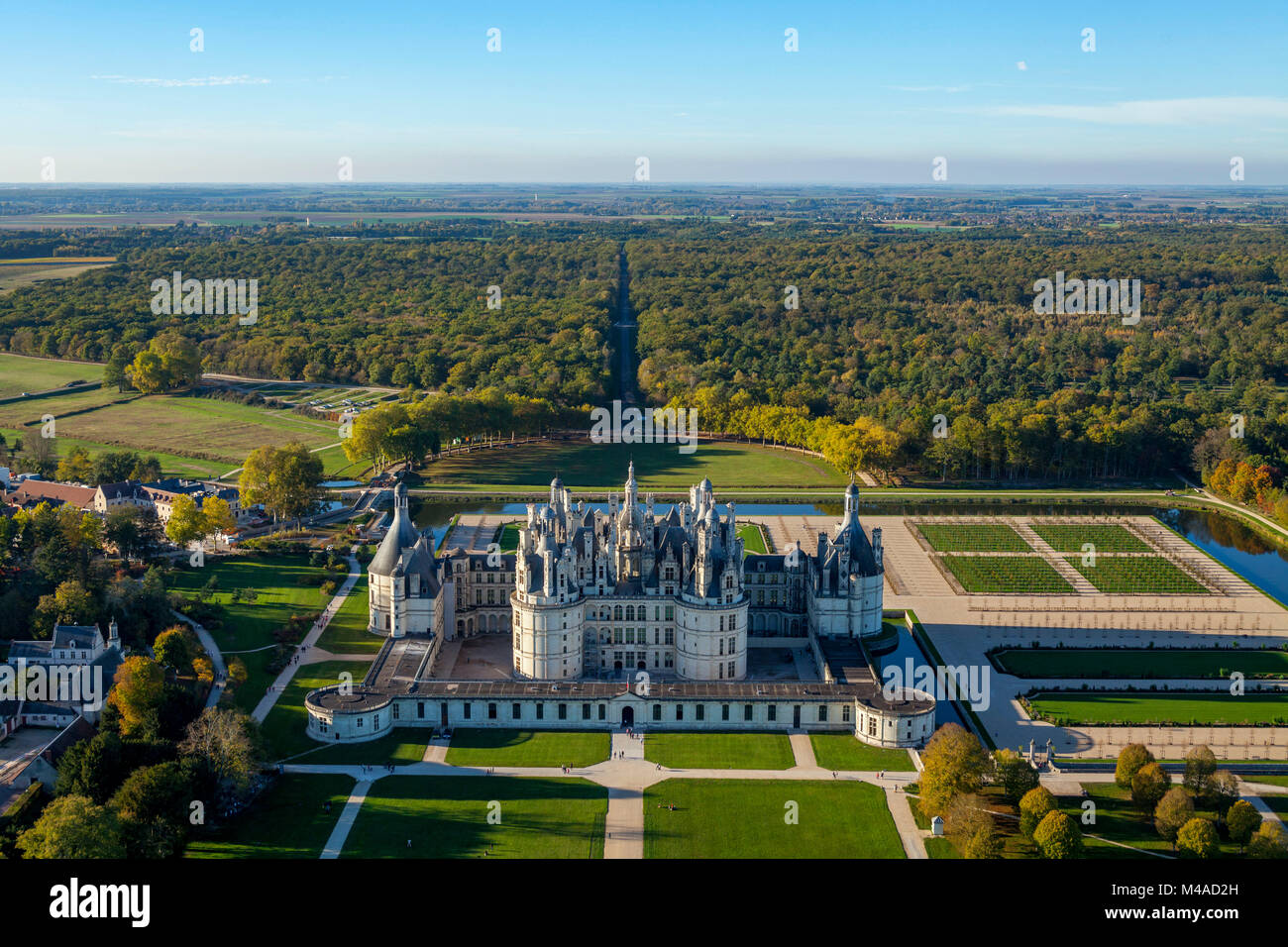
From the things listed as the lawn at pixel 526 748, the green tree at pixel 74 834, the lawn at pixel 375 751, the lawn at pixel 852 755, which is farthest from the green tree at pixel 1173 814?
the green tree at pixel 74 834

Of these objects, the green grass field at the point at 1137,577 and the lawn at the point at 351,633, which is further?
the green grass field at the point at 1137,577

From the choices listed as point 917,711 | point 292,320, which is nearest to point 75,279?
point 292,320

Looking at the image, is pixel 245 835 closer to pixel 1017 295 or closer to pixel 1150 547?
pixel 1150 547

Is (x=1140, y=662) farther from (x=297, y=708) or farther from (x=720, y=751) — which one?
(x=297, y=708)

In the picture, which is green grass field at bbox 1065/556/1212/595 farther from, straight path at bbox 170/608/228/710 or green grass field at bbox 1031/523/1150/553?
straight path at bbox 170/608/228/710

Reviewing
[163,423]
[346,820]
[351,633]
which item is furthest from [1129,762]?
[163,423]

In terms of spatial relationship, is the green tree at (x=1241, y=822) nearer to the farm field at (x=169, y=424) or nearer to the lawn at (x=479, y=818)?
the lawn at (x=479, y=818)

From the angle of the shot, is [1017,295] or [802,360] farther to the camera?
[1017,295]
